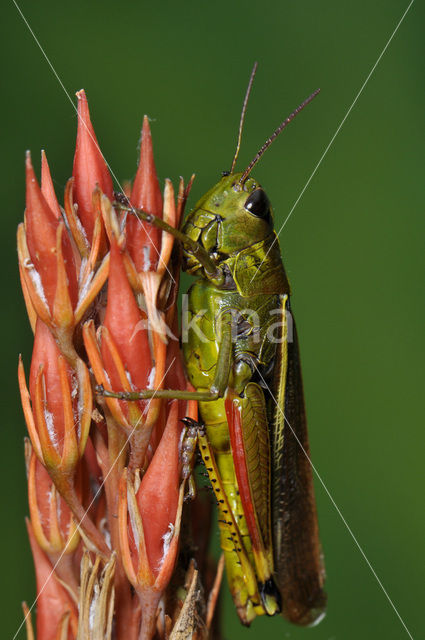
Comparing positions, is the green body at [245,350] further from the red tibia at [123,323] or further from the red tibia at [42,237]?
the red tibia at [42,237]

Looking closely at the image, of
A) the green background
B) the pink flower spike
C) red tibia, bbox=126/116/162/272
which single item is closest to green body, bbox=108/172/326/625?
red tibia, bbox=126/116/162/272

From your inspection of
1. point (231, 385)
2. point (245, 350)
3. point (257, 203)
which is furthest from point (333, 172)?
point (231, 385)

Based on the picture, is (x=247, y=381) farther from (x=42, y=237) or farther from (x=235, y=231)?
(x=42, y=237)

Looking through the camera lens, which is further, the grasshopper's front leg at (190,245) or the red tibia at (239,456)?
the red tibia at (239,456)

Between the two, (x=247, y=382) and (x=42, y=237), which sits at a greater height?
(x=42, y=237)

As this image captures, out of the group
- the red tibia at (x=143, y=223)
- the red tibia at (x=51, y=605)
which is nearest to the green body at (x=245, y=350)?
the red tibia at (x=143, y=223)

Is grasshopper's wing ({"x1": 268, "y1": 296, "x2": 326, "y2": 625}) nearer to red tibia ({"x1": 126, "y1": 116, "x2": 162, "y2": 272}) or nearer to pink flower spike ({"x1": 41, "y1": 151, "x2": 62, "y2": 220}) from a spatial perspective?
red tibia ({"x1": 126, "y1": 116, "x2": 162, "y2": 272})

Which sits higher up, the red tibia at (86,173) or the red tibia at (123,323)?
the red tibia at (86,173)
